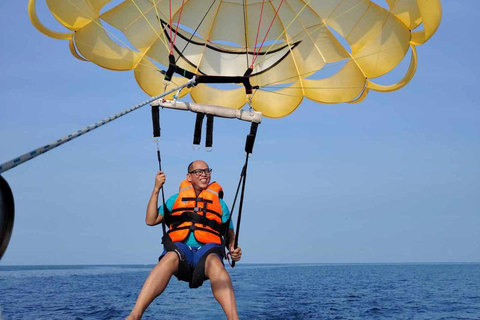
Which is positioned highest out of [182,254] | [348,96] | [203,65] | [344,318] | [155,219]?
[203,65]

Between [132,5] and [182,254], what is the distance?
435 centimetres

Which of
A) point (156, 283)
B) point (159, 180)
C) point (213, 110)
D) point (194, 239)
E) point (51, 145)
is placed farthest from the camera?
point (213, 110)

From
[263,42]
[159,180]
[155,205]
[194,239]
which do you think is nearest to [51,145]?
→ [159,180]

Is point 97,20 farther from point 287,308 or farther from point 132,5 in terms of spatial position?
point 287,308

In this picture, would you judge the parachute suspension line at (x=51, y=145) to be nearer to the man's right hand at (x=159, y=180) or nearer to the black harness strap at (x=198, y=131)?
the man's right hand at (x=159, y=180)

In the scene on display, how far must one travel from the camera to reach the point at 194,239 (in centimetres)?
559

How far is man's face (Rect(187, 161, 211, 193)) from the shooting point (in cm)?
589

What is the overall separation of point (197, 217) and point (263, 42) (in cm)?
358

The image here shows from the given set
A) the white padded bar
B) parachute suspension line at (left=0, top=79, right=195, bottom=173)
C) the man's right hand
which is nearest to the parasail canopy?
the white padded bar

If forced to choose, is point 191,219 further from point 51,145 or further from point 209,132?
point 51,145

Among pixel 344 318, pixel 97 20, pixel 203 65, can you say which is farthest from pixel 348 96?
pixel 344 318

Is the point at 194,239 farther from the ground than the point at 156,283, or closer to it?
farther from the ground

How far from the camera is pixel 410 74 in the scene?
7465mm

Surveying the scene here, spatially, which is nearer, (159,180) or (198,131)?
(159,180)
